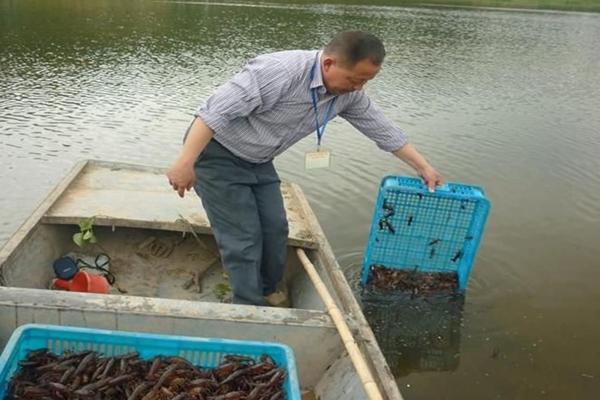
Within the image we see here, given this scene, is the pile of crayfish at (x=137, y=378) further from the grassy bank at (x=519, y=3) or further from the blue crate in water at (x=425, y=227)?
the grassy bank at (x=519, y=3)

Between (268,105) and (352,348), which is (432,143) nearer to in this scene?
(268,105)

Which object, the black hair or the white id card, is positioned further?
the white id card

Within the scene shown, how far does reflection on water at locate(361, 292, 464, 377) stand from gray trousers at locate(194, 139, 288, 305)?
1.67 meters

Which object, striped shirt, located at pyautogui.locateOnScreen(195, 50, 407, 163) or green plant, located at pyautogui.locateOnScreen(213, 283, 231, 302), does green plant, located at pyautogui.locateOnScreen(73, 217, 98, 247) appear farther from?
striped shirt, located at pyautogui.locateOnScreen(195, 50, 407, 163)

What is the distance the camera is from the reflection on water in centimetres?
466

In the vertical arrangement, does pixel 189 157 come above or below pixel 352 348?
above

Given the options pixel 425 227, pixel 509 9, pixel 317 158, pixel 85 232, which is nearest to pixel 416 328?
pixel 425 227

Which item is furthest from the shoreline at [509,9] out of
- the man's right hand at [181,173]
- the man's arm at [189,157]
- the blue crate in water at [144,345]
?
the blue crate in water at [144,345]

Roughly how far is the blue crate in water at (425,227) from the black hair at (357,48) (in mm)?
1718

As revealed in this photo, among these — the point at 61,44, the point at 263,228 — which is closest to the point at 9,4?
the point at 61,44

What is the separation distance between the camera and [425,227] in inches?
192

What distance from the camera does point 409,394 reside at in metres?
4.25

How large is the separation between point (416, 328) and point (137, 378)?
3015mm

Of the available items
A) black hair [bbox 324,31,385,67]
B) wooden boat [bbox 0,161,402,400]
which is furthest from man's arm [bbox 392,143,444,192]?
black hair [bbox 324,31,385,67]
